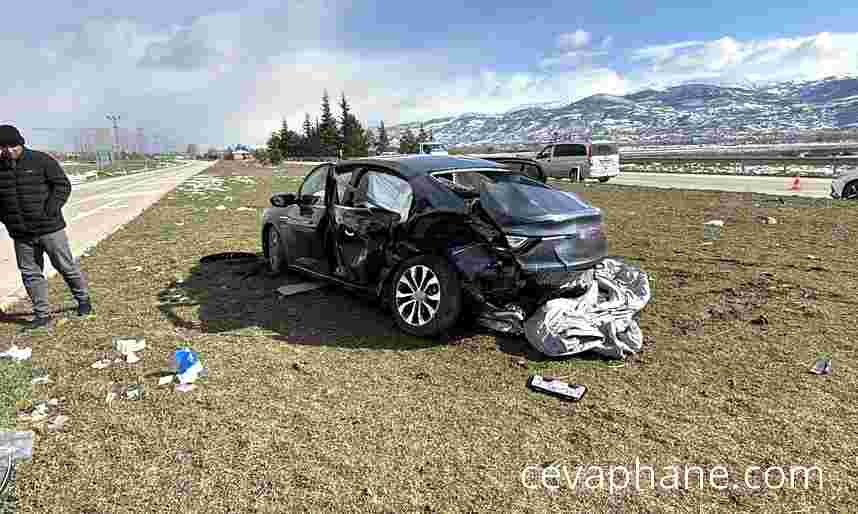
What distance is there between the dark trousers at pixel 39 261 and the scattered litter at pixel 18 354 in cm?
78

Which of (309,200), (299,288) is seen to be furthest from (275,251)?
(309,200)

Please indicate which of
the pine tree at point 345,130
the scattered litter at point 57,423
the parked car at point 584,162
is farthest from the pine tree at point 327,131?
the scattered litter at point 57,423

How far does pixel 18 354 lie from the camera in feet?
13.5

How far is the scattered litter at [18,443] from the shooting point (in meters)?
2.76

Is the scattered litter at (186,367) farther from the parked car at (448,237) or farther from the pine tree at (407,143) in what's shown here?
the pine tree at (407,143)

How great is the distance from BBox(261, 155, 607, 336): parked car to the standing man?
2.39 metres

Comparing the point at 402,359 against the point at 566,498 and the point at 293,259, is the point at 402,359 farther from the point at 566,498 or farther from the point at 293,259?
the point at 293,259

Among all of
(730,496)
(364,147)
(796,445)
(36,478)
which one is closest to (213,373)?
(36,478)

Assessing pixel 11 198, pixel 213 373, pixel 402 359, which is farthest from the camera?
pixel 11 198

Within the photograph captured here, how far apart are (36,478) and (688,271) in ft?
20.4

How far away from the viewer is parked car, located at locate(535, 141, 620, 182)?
2377 centimetres

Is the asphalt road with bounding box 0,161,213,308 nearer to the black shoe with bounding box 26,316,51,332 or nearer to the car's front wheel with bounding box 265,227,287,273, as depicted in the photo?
the black shoe with bounding box 26,316,51,332

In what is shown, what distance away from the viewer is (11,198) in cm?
451

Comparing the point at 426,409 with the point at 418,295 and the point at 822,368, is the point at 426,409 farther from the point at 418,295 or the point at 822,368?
the point at 822,368
